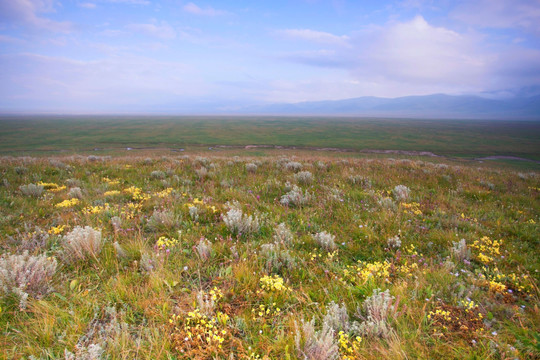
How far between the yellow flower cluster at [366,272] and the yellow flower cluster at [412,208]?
241cm

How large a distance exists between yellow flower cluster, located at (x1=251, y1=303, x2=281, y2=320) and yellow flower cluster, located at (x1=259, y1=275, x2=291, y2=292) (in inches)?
8.0

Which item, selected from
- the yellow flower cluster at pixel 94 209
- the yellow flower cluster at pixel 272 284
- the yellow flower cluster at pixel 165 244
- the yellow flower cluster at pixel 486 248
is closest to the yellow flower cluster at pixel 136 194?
the yellow flower cluster at pixel 94 209

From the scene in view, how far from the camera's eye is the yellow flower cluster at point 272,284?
2824 mm

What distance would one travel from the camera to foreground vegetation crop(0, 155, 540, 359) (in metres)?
2.18

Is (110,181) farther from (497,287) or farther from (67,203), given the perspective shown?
(497,287)

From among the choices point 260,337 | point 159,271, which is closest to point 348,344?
point 260,337

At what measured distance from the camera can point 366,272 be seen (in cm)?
318

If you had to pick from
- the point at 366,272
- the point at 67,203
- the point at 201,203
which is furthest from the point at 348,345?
the point at 67,203

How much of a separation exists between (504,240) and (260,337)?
188 inches

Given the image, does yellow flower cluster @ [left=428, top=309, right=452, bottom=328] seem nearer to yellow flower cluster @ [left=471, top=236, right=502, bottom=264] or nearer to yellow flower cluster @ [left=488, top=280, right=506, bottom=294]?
yellow flower cluster @ [left=488, top=280, right=506, bottom=294]

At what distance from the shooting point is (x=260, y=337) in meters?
2.29

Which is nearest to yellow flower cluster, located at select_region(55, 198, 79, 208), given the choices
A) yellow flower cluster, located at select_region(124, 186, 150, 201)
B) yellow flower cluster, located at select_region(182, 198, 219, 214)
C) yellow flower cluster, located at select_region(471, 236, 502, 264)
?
yellow flower cluster, located at select_region(124, 186, 150, 201)

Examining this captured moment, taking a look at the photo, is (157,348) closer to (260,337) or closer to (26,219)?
(260,337)

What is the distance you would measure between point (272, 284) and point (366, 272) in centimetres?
125
